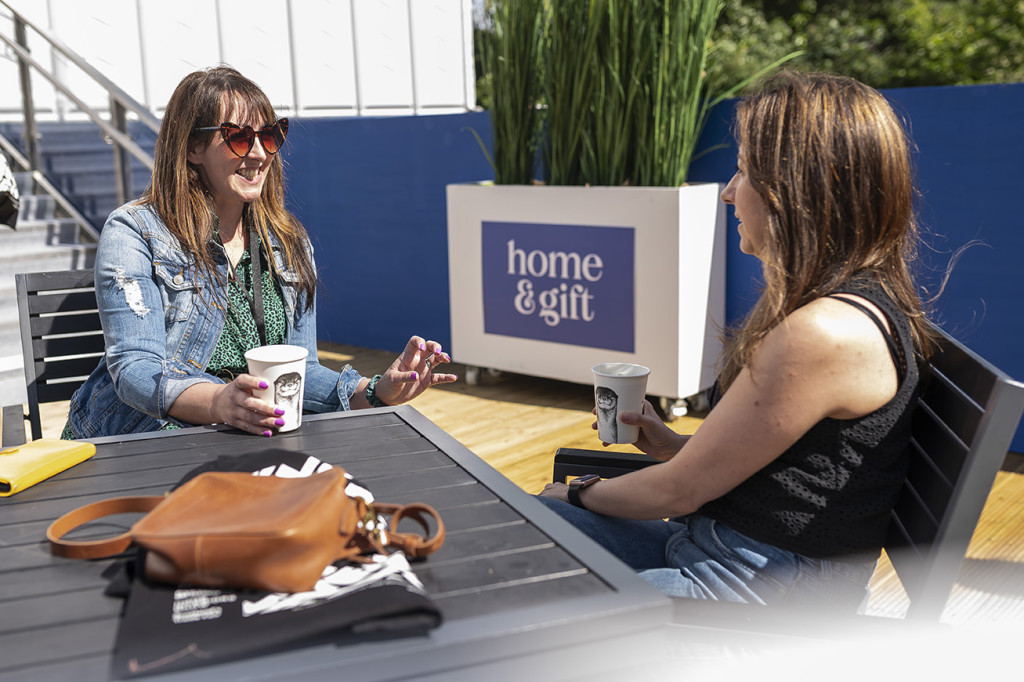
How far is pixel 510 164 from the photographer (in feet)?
17.0

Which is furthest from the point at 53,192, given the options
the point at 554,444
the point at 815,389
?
the point at 815,389

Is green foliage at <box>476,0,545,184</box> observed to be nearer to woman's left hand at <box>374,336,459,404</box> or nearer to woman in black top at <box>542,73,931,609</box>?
woman's left hand at <box>374,336,459,404</box>

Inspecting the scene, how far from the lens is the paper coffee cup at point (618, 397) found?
71.0 inches

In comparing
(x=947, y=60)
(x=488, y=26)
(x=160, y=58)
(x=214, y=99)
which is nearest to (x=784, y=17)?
(x=947, y=60)

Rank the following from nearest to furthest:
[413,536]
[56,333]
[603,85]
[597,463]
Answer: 1. [413,536]
2. [597,463]
3. [56,333]
4. [603,85]

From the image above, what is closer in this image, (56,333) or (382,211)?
(56,333)

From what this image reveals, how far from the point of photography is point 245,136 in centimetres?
220

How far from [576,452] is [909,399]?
0.75 metres

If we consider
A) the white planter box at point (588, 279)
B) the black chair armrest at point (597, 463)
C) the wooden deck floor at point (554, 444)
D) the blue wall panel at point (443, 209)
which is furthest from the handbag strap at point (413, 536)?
the white planter box at point (588, 279)

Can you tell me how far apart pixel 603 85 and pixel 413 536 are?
12.5 feet

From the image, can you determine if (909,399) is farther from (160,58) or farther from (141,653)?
(160,58)

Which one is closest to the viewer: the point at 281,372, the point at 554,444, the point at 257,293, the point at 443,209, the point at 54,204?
the point at 281,372

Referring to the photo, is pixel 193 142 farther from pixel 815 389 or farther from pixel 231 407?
pixel 815 389

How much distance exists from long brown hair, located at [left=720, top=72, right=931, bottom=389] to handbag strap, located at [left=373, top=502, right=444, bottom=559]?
22.0 inches
